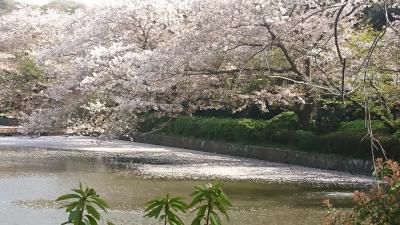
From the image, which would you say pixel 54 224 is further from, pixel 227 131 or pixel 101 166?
pixel 227 131

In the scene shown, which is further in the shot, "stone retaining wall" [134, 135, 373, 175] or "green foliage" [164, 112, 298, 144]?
"green foliage" [164, 112, 298, 144]

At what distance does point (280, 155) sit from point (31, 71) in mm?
10626

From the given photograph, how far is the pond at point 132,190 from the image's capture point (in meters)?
9.27

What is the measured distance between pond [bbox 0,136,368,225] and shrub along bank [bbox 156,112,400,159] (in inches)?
44.8

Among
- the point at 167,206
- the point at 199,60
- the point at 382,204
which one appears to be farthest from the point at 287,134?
the point at 167,206

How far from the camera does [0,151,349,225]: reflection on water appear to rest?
9.20 meters

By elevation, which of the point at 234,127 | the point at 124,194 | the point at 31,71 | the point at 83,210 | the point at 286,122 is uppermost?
the point at 31,71

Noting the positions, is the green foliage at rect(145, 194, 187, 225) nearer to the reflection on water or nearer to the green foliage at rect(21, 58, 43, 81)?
the reflection on water

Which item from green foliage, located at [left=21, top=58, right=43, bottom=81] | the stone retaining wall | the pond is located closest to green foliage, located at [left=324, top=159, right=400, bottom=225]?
the pond

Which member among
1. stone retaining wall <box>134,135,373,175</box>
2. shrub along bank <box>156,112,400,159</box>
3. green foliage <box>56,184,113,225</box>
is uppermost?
shrub along bank <box>156,112,400,159</box>

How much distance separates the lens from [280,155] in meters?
18.3

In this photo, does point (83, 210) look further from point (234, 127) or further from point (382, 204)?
point (234, 127)

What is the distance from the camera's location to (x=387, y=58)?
14.3 meters

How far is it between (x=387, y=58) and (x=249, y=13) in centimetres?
358
